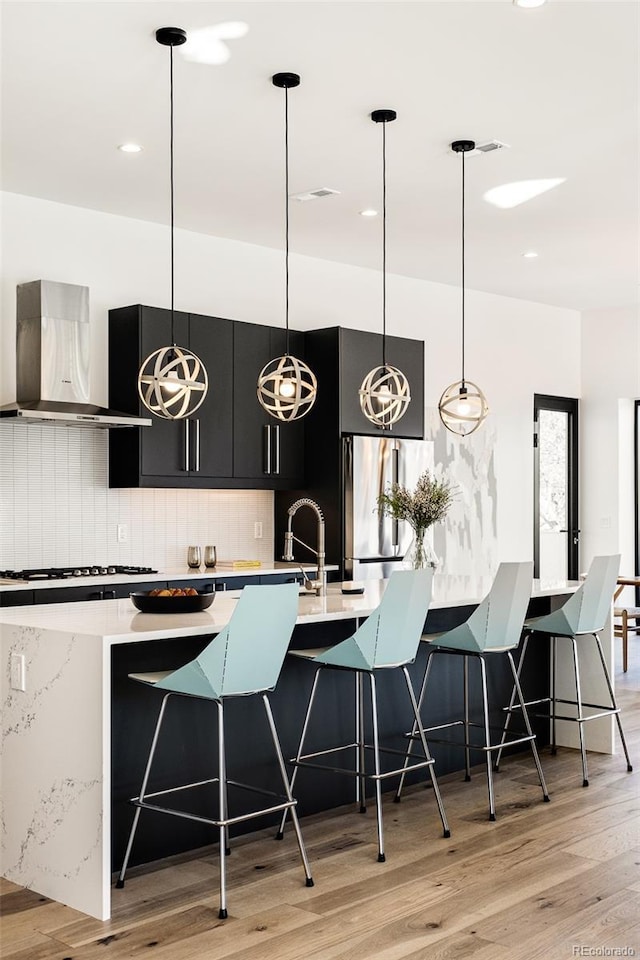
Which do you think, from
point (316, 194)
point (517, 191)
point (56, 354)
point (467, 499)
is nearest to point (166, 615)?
point (56, 354)

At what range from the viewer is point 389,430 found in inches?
291

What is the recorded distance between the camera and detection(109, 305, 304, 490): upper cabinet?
20.3 ft

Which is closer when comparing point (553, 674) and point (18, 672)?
point (18, 672)

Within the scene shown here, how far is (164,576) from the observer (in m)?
5.96

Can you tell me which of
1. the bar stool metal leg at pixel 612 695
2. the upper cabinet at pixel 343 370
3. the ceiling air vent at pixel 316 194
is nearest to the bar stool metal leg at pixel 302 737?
the bar stool metal leg at pixel 612 695

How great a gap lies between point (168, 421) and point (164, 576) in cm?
97

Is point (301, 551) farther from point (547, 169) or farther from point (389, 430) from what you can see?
point (547, 169)

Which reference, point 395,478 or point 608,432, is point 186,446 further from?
point 608,432

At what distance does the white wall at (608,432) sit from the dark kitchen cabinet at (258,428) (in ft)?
13.4

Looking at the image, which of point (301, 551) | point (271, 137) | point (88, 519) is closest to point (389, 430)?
point (301, 551)

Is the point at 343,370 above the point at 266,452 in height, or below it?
above

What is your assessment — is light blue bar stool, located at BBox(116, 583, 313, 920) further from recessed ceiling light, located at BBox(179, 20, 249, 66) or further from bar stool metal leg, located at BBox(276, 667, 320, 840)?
recessed ceiling light, located at BBox(179, 20, 249, 66)

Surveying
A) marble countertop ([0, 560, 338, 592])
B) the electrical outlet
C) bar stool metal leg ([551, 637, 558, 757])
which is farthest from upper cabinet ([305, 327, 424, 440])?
the electrical outlet

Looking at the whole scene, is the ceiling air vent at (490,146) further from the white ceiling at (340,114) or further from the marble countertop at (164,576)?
the marble countertop at (164,576)
